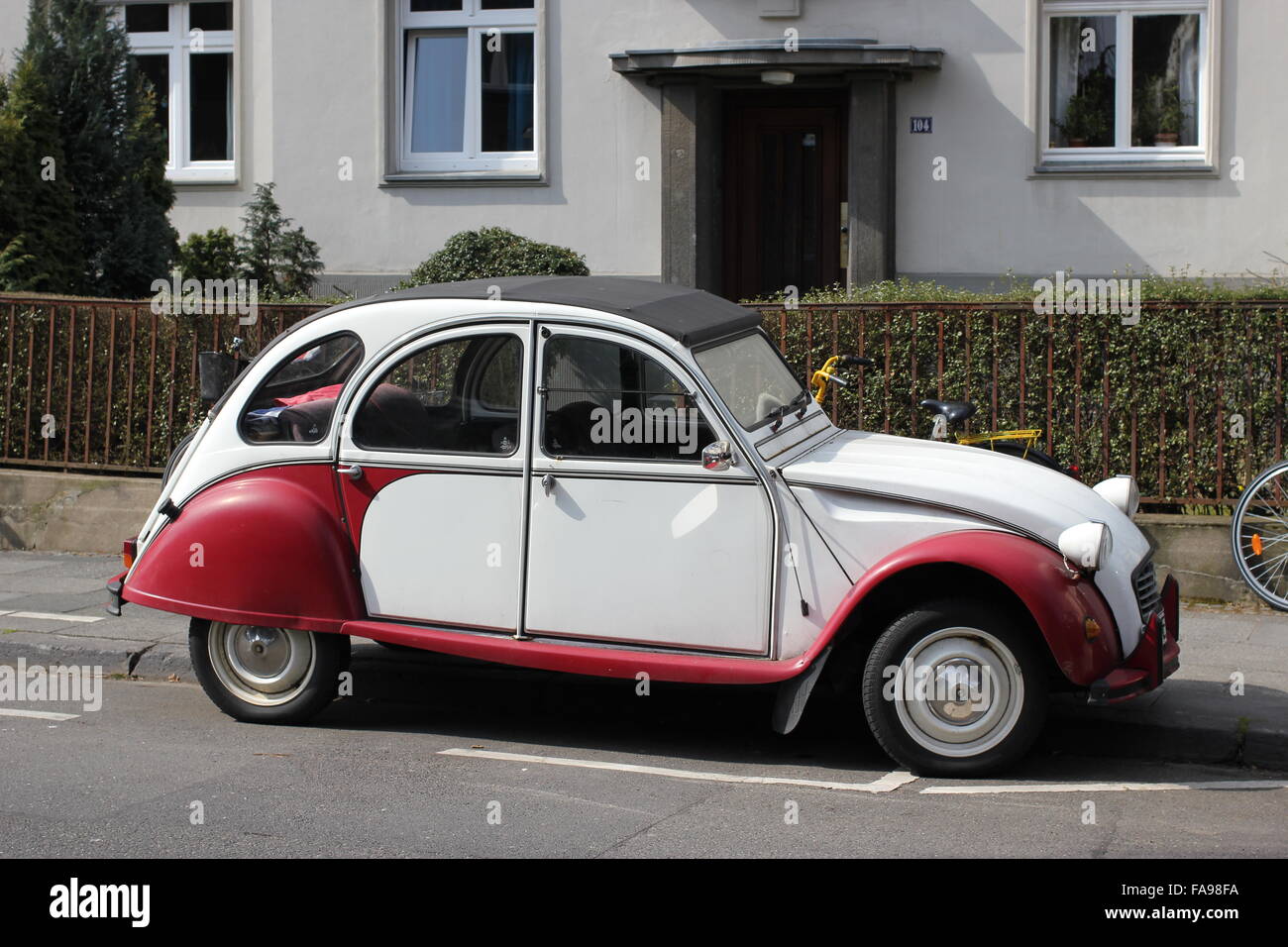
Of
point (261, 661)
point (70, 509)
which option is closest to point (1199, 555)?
point (261, 661)

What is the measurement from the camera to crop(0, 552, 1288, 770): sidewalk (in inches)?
253

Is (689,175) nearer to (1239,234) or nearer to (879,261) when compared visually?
(879,261)

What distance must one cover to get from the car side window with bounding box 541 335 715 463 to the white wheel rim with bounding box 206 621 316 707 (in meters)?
1.51

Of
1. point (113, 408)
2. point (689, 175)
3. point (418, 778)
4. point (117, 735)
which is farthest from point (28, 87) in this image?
point (418, 778)

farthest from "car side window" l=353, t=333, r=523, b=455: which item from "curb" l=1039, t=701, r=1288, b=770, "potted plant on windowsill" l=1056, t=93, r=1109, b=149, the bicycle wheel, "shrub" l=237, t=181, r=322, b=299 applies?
"potted plant on windowsill" l=1056, t=93, r=1109, b=149

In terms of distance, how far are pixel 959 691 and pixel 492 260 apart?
780 centimetres

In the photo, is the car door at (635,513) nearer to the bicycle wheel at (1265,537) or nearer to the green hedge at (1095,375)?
the green hedge at (1095,375)

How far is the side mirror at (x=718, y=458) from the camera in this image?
19.9 ft

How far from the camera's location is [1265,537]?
347 inches

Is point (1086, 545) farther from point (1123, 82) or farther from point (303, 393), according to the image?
point (1123, 82)

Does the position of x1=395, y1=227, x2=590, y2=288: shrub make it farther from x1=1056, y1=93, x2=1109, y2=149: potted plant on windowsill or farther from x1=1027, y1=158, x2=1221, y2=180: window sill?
x1=1056, y1=93, x2=1109, y2=149: potted plant on windowsill

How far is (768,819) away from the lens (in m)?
5.50

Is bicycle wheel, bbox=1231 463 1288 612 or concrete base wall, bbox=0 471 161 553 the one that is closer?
bicycle wheel, bbox=1231 463 1288 612

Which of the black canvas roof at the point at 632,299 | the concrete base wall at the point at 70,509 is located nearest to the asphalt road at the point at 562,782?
the black canvas roof at the point at 632,299
